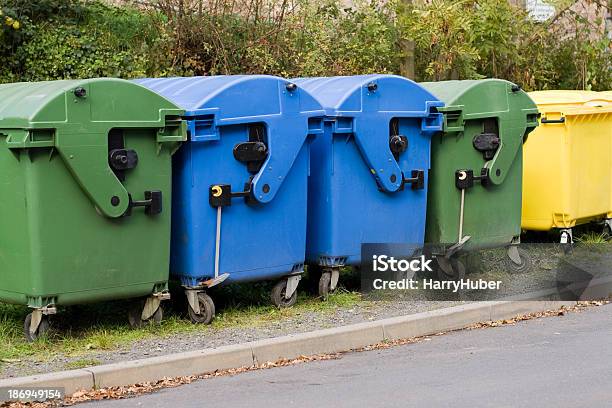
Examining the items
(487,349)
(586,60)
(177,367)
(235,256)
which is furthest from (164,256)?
(586,60)

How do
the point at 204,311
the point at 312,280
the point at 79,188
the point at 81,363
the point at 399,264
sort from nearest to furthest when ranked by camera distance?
1. the point at 81,363
2. the point at 79,188
3. the point at 204,311
4. the point at 399,264
5. the point at 312,280

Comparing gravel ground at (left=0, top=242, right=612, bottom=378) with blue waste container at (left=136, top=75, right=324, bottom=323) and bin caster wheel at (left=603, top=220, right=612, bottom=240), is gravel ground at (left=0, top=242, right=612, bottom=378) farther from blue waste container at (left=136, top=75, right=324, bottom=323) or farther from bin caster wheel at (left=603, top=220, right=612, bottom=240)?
bin caster wheel at (left=603, top=220, right=612, bottom=240)

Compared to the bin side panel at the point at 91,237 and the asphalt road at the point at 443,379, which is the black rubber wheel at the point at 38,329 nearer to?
the bin side panel at the point at 91,237

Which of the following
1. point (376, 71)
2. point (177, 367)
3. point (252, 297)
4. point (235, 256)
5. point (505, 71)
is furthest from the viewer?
point (505, 71)

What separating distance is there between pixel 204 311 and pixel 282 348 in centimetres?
89

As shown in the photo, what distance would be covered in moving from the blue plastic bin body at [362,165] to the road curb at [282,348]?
908mm

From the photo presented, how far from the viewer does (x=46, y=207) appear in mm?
6918

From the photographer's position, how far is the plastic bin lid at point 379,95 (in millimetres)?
8477

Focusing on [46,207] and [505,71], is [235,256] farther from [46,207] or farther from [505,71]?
[505,71]

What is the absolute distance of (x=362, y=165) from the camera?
8.61 metres

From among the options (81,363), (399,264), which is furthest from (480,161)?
(81,363)

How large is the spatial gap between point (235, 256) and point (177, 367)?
4.62 ft

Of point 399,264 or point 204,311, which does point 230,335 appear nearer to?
point 204,311
